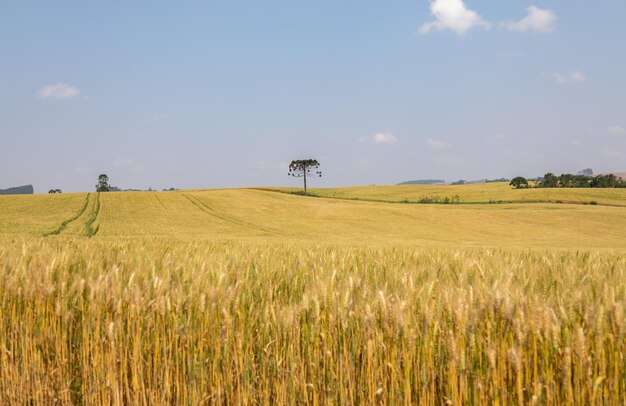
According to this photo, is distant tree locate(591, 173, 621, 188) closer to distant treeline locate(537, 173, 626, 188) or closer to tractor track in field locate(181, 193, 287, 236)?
distant treeline locate(537, 173, 626, 188)

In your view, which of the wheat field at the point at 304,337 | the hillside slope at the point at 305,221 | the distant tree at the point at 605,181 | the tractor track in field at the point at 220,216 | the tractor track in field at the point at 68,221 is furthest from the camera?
the distant tree at the point at 605,181

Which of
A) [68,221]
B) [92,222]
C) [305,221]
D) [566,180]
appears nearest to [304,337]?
[92,222]

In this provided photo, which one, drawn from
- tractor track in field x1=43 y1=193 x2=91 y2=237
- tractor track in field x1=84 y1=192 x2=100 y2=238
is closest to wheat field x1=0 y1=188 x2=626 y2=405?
tractor track in field x1=84 y1=192 x2=100 y2=238

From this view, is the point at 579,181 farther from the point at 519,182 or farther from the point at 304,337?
the point at 304,337

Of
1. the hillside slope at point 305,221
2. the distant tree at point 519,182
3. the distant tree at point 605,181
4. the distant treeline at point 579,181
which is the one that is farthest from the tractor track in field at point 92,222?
the distant tree at point 605,181

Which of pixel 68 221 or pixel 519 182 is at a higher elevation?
pixel 519 182

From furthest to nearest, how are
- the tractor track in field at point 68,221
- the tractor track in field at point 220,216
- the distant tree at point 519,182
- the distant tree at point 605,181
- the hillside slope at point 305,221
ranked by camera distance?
the distant tree at point 519,182 → the distant tree at point 605,181 → the tractor track in field at point 220,216 → the hillside slope at point 305,221 → the tractor track in field at point 68,221

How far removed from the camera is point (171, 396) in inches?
111

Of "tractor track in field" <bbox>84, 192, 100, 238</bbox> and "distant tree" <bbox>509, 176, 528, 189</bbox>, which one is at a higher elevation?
"distant tree" <bbox>509, 176, 528, 189</bbox>

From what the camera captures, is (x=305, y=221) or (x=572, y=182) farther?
(x=572, y=182)

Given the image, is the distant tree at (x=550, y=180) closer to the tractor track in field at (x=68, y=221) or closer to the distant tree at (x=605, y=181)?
the distant tree at (x=605, y=181)

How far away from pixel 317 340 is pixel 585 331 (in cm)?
133

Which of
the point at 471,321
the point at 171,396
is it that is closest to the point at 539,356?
the point at 471,321

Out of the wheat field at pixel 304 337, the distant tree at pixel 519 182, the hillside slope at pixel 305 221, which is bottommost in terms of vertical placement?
the hillside slope at pixel 305 221
